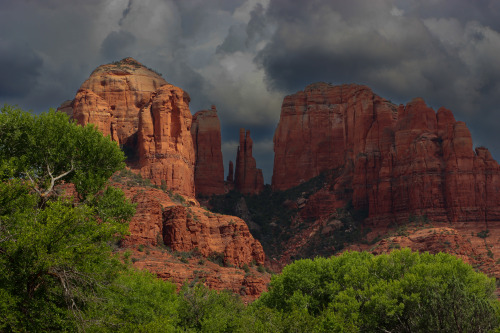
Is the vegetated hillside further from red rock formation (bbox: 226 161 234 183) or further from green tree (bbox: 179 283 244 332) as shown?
green tree (bbox: 179 283 244 332)

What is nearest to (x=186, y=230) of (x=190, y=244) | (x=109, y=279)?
(x=190, y=244)

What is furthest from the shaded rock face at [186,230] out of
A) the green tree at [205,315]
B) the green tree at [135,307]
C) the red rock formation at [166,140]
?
the green tree at [135,307]

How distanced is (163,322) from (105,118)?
266 feet

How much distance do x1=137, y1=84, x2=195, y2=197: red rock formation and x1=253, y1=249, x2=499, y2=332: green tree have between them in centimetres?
6095

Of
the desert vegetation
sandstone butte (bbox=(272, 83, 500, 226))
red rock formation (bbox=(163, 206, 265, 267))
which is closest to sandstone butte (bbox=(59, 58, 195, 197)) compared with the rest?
red rock formation (bbox=(163, 206, 265, 267))

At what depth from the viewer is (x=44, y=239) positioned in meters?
25.7

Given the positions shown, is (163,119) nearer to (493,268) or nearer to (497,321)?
(493,268)

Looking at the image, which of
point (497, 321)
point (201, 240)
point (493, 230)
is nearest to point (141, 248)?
point (201, 240)

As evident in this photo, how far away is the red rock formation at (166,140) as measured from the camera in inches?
4222

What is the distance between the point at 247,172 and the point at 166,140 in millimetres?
52858

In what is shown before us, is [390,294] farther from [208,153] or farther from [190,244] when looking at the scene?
[208,153]

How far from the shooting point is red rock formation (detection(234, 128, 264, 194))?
158750mm

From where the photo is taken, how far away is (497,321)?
37.4m

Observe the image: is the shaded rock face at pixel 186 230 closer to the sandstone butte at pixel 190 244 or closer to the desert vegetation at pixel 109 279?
the sandstone butte at pixel 190 244
